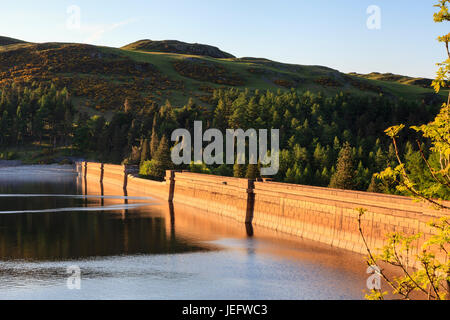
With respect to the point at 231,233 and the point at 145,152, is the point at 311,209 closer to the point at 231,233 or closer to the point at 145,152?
the point at 231,233

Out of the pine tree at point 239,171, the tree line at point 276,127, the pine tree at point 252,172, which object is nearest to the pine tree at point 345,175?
the tree line at point 276,127

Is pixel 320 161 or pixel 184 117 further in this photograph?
pixel 184 117

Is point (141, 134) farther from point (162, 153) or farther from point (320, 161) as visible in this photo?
point (320, 161)

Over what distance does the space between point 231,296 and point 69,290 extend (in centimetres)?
1017

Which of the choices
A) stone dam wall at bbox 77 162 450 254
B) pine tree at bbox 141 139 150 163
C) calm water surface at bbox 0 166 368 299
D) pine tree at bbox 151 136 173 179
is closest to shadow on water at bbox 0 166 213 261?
calm water surface at bbox 0 166 368 299

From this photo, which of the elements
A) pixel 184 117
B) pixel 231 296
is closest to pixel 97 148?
pixel 184 117

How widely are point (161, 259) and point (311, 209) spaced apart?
14047 mm

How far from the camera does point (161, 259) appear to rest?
150ft

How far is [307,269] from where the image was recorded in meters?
40.3

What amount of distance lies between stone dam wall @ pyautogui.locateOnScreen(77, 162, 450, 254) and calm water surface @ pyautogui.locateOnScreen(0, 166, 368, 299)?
1454 mm

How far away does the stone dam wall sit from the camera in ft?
126

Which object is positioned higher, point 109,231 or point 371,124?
point 371,124

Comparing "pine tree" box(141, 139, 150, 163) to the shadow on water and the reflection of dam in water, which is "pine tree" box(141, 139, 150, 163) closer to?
the shadow on water

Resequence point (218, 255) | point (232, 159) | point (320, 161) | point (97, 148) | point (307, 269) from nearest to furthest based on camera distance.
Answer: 1. point (307, 269)
2. point (218, 255)
3. point (320, 161)
4. point (232, 159)
5. point (97, 148)
